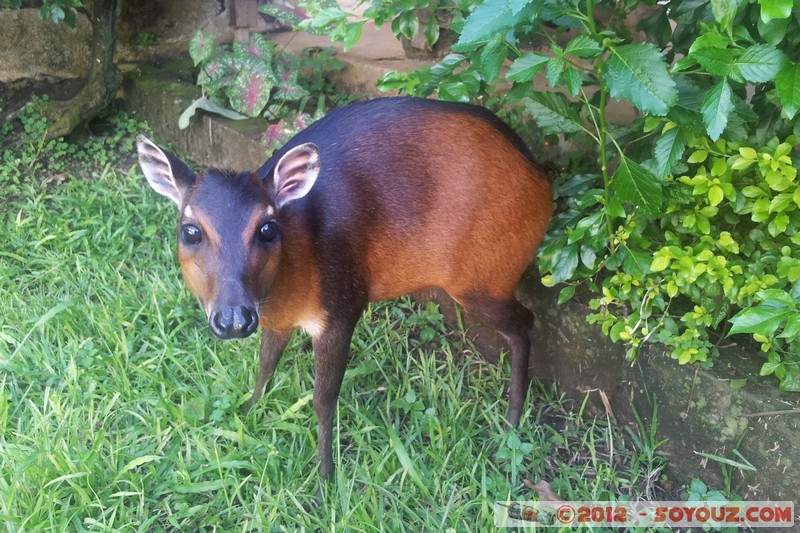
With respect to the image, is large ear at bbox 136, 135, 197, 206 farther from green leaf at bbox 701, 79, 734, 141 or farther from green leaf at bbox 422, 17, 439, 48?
green leaf at bbox 701, 79, 734, 141

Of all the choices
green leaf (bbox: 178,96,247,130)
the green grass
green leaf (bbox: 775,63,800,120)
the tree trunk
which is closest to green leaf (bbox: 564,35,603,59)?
green leaf (bbox: 775,63,800,120)

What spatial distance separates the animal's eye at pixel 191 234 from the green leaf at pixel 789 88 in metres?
1.84

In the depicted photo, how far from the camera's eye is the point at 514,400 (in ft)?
10.7

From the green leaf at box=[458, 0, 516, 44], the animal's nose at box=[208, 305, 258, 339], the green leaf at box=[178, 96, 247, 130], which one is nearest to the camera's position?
the green leaf at box=[458, 0, 516, 44]

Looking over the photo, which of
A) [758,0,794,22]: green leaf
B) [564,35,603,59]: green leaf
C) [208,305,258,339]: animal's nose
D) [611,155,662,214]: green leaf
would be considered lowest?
[208,305,258,339]: animal's nose

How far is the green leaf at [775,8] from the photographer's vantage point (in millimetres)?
1608

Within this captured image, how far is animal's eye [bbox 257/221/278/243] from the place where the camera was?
8.27 ft

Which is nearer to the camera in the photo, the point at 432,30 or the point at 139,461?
the point at 139,461

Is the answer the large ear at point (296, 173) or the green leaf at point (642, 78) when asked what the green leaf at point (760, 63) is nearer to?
the green leaf at point (642, 78)

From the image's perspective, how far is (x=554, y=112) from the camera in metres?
2.69

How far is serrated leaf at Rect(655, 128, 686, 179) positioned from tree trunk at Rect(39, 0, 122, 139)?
14.4 ft

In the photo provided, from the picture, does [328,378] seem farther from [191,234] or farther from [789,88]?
[789,88]

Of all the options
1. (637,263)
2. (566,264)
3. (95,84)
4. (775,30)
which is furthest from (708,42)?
(95,84)

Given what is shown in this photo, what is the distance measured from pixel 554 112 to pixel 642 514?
1.61m
